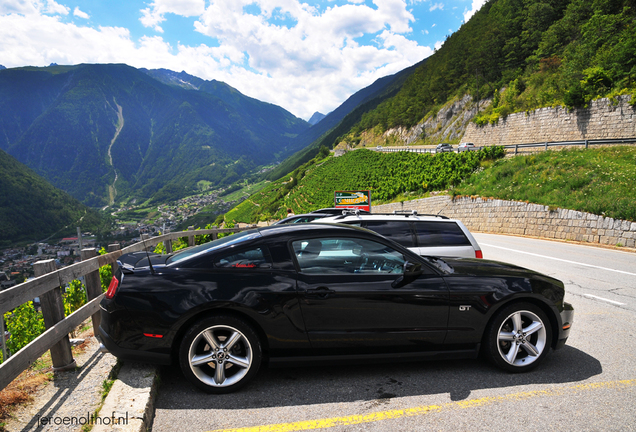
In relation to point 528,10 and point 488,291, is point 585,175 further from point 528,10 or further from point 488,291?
point 528,10

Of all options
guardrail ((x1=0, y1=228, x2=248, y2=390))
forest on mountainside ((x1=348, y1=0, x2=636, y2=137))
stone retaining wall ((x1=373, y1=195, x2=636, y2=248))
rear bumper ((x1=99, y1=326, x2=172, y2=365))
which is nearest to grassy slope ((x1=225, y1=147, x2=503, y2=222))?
stone retaining wall ((x1=373, y1=195, x2=636, y2=248))

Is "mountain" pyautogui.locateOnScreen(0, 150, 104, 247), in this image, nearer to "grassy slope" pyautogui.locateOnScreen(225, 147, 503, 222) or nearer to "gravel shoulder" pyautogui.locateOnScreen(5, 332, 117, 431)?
"grassy slope" pyautogui.locateOnScreen(225, 147, 503, 222)

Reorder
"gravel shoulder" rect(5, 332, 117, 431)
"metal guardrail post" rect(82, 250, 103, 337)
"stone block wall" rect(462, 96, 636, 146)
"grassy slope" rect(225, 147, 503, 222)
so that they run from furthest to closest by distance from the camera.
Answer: "grassy slope" rect(225, 147, 503, 222) < "stone block wall" rect(462, 96, 636, 146) < "metal guardrail post" rect(82, 250, 103, 337) < "gravel shoulder" rect(5, 332, 117, 431)

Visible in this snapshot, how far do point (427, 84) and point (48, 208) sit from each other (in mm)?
101016

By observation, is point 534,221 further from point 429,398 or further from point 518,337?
point 429,398

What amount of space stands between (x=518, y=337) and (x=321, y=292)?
2.11m

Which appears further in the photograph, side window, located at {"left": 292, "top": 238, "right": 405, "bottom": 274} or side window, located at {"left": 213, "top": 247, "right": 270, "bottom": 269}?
side window, located at {"left": 292, "top": 238, "right": 405, "bottom": 274}

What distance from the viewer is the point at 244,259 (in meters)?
3.45

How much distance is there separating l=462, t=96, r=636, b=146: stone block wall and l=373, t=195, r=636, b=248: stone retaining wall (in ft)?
46.4

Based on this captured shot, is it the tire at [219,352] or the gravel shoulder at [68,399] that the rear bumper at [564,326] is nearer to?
the tire at [219,352]

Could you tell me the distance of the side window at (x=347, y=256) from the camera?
140 inches

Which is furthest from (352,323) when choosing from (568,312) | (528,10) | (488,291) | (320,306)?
(528,10)

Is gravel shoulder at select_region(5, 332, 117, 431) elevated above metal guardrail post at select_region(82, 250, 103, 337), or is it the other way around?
metal guardrail post at select_region(82, 250, 103, 337)

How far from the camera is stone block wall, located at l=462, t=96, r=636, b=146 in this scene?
A: 27.8m
